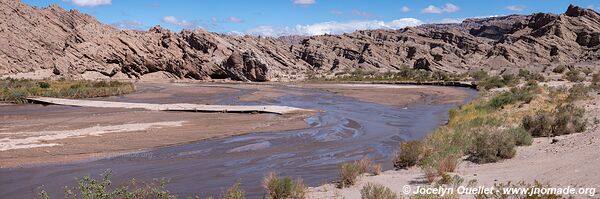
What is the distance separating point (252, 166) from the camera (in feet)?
51.6

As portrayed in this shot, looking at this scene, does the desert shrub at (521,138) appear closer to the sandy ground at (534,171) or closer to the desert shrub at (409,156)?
the sandy ground at (534,171)

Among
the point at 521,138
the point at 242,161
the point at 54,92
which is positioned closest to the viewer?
the point at 521,138

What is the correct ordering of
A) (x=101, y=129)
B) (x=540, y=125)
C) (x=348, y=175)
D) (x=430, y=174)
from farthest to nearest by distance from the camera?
(x=101, y=129) < (x=540, y=125) < (x=348, y=175) < (x=430, y=174)

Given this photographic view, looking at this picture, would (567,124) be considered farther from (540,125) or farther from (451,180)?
(451,180)

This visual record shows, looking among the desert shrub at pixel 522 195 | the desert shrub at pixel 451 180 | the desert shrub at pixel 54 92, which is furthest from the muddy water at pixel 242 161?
the desert shrub at pixel 54 92

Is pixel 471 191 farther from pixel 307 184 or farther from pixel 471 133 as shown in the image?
pixel 471 133

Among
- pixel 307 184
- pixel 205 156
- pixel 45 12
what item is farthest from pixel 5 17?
pixel 307 184

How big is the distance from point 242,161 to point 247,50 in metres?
64.8

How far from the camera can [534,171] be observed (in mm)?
11508

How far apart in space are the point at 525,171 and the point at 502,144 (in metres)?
2.38

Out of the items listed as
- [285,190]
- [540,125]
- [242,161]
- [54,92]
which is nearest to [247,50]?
[54,92]

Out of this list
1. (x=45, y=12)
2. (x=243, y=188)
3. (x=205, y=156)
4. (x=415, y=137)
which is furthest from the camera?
(x=45, y=12)

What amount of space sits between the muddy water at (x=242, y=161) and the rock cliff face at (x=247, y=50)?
53467mm

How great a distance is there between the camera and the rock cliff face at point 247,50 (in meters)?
74.0
